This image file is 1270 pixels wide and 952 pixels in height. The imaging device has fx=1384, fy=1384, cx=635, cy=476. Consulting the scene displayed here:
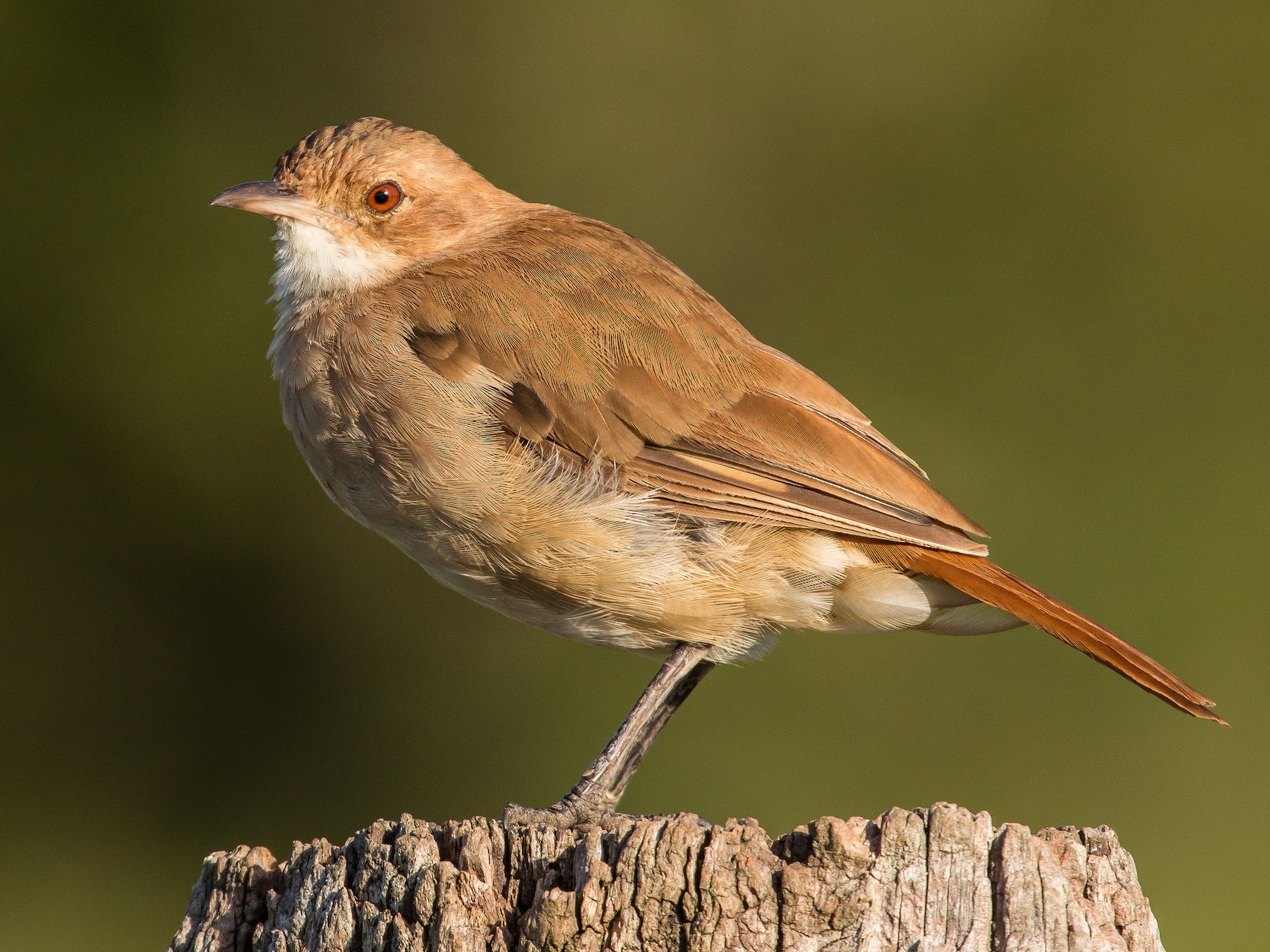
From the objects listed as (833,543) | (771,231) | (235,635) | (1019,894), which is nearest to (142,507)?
(235,635)

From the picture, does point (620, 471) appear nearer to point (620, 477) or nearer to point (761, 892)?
point (620, 477)

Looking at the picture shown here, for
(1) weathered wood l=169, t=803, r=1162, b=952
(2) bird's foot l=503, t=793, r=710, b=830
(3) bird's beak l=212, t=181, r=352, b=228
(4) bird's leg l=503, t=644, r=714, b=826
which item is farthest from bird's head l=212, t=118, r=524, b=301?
(1) weathered wood l=169, t=803, r=1162, b=952

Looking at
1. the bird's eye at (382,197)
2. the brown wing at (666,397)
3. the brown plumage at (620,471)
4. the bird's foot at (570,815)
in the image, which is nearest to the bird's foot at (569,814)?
the bird's foot at (570,815)

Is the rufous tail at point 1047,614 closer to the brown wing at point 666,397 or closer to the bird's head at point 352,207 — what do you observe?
the brown wing at point 666,397

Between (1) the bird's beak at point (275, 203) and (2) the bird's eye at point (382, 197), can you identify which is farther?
(2) the bird's eye at point (382, 197)

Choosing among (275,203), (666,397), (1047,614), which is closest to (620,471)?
(666,397)
